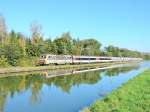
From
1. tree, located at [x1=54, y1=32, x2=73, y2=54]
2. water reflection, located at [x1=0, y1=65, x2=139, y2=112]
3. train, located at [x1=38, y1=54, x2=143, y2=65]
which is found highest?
tree, located at [x1=54, y1=32, x2=73, y2=54]

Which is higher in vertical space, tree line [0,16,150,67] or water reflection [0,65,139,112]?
tree line [0,16,150,67]

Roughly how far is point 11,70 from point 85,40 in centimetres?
8760

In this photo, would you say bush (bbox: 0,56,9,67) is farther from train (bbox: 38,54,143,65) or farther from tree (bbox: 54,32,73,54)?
tree (bbox: 54,32,73,54)

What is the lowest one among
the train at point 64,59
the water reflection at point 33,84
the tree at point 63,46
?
the water reflection at point 33,84

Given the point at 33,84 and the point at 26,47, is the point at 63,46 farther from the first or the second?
the point at 33,84

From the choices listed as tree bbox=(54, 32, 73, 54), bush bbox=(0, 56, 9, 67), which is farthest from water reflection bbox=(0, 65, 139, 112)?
tree bbox=(54, 32, 73, 54)

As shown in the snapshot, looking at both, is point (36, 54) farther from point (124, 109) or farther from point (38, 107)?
point (124, 109)

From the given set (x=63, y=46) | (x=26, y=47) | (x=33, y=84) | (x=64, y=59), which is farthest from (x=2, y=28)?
(x=33, y=84)

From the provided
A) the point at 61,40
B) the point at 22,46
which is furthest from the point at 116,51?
the point at 22,46

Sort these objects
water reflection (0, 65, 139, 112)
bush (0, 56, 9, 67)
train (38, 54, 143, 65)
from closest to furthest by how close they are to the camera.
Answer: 1. water reflection (0, 65, 139, 112)
2. bush (0, 56, 9, 67)
3. train (38, 54, 143, 65)

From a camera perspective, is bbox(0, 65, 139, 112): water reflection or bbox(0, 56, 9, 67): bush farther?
bbox(0, 56, 9, 67): bush

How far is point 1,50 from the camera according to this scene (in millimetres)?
42375

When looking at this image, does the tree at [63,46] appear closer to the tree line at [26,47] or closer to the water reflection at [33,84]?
the tree line at [26,47]

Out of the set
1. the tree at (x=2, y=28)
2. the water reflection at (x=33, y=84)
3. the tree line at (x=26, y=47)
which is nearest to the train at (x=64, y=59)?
the tree line at (x=26, y=47)
